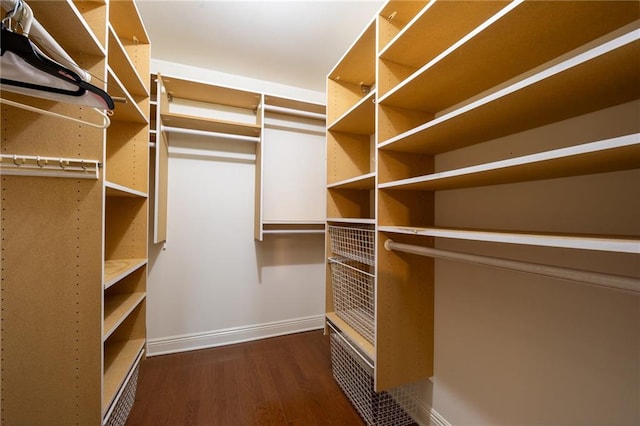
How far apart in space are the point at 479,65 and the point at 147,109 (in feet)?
6.12

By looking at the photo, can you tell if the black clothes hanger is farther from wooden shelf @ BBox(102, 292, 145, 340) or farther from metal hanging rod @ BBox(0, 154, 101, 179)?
wooden shelf @ BBox(102, 292, 145, 340)

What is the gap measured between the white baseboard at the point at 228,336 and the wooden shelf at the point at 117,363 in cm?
56

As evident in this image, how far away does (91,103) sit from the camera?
2.44 ft

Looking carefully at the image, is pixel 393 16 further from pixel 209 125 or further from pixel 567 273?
pixel 209 125

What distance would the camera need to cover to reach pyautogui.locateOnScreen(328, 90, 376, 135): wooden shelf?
1.37 m

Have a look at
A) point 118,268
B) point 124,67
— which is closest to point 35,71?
point 124,67

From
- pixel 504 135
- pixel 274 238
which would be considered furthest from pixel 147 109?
pixel 504 135

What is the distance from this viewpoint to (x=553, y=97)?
0.70m

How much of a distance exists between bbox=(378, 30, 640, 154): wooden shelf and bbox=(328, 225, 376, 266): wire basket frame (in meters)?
0.56

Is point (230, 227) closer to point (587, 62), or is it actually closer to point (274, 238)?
point (274, 238)

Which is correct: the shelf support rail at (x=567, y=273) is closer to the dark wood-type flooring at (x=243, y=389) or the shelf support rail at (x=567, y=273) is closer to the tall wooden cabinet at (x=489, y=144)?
the tall wooden cabinet at (x=489, y=144)

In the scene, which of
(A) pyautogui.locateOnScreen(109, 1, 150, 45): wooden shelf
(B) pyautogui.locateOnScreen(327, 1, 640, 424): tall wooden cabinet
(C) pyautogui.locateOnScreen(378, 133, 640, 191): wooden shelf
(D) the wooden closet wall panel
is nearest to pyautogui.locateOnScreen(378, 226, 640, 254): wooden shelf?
(B) pyautogui.locateOnScreen(327, 1, 640, 424): tall wooden cabinet

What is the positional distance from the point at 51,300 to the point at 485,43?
1.72m

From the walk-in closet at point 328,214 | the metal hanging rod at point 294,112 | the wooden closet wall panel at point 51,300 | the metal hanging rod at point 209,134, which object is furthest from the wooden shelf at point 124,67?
the metal hanging rod at point 294,112
